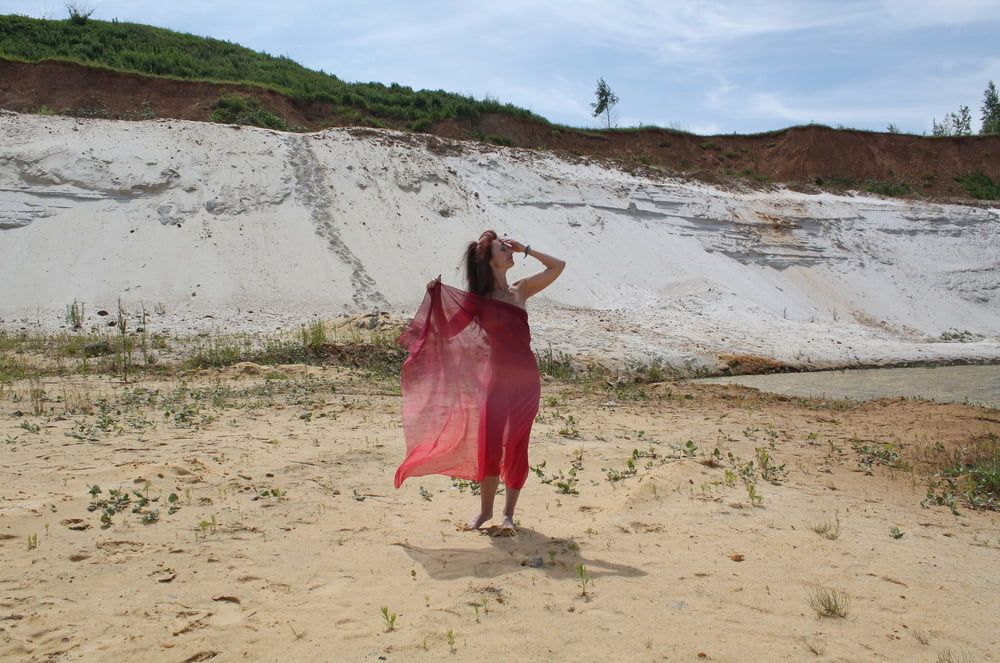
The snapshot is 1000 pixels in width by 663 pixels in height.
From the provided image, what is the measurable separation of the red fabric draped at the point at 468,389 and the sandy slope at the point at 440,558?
1.38 ft

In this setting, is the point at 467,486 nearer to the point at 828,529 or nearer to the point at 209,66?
the point at 828,529

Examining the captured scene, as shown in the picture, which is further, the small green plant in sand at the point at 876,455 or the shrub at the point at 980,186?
the shrub at the point at 980,186

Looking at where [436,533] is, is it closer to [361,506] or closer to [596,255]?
[361,506]

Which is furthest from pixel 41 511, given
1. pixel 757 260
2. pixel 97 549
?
pixel 757 260

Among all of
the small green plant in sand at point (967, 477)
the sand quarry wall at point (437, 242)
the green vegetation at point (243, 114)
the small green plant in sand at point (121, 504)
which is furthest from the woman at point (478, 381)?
the green vegetation at point (243, 114)

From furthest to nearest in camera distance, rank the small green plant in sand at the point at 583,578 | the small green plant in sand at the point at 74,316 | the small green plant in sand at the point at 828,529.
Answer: the small green plant in sand at the point at 74,316, the small green plant in sand at the point at 828,529, the small green plant in sand at the point at 583,578

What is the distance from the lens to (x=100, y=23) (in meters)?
29.9

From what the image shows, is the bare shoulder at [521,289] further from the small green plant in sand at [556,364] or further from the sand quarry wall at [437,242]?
the sand quarry wall at [437,242]

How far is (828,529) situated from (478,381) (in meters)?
2.16

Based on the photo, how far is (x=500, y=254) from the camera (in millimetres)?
4473

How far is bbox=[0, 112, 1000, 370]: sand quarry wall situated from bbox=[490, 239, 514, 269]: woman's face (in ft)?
30.2

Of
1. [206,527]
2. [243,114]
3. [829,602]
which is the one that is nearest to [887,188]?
[243,114]

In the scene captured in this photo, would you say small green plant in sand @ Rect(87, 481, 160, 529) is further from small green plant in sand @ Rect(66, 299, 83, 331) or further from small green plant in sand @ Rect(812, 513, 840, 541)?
small green plant in sand @ Rect(66, 299, 83, 331)

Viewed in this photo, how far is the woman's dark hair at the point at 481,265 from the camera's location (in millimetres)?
4504
